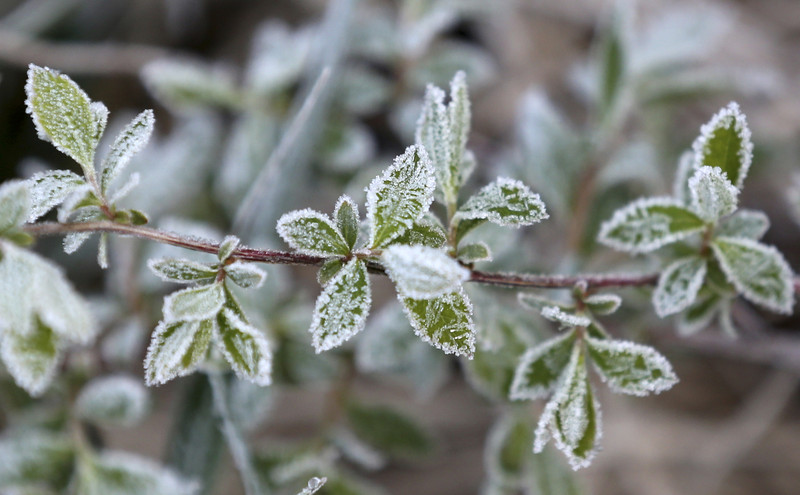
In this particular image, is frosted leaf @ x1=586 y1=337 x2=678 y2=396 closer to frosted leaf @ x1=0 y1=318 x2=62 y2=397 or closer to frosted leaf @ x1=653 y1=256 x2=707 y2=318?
frosted leaf @ x1=653 y1=256 x2=707 y2=318

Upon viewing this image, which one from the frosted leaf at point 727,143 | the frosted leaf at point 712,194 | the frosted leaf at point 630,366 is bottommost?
the frosted leaf at point 630,366

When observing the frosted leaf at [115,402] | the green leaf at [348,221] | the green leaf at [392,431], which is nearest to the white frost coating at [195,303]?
the green leaf at [348,221]

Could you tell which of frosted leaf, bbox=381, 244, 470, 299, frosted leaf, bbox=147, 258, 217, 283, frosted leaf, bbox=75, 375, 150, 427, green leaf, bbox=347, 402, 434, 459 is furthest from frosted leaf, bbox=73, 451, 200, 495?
frosted leaf, bbox=381, 244, 470, 299

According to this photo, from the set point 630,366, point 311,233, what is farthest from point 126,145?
point 630,366

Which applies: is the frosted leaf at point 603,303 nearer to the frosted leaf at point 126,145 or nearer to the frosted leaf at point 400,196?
the frosted leaf at point 400,196

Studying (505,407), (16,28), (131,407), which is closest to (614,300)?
(505,407)

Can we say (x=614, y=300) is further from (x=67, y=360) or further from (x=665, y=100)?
(x=67, y=360)

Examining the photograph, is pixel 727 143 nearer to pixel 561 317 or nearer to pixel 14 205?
pixel 561 317
